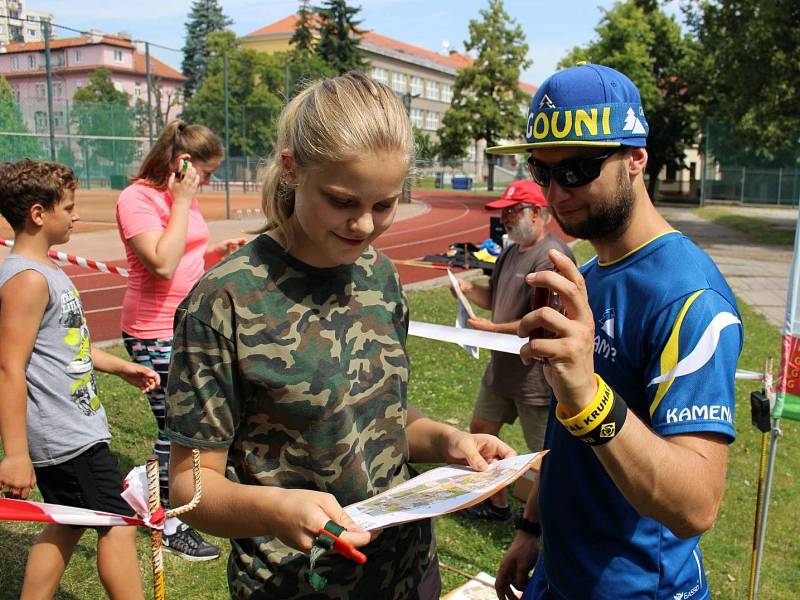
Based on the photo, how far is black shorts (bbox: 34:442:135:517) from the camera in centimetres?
282

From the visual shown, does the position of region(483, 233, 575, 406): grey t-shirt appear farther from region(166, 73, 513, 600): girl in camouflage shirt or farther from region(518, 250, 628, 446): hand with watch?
region(518, 250, 628, 446): hand with watch

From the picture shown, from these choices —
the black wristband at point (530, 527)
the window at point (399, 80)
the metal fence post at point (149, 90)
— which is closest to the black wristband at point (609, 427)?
the black wristband at point (530, 527)

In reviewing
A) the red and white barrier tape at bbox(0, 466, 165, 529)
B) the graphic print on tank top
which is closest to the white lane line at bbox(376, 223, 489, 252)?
the graphic print on tank top

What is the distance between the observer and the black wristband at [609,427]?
139cm

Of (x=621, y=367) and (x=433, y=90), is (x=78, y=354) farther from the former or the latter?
(x=433, y=90)

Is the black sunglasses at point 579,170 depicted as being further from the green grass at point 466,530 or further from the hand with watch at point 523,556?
the hand with watch at point 523,556

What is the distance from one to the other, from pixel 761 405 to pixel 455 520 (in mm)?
2174

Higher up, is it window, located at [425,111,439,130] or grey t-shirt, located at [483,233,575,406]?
window, located at [425,111,439,130]

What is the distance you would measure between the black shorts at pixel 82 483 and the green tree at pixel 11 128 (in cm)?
1531

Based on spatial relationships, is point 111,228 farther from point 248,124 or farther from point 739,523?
point 739,523

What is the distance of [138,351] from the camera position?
376 centimetres

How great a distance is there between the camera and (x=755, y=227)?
26.5 meters

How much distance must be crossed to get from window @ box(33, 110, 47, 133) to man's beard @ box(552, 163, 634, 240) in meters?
18.1

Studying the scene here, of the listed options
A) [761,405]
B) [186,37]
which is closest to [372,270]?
[761,405]
